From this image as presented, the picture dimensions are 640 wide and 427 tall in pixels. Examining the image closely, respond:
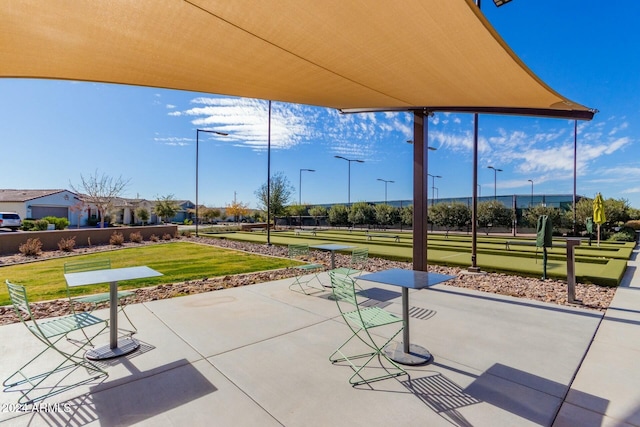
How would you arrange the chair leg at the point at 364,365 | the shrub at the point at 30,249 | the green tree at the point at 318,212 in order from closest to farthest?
the chair leg at the point at 364,365, the shrub at the point at 30,249, the green tree at the point at 318,212

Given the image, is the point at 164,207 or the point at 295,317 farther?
the point at 164,207

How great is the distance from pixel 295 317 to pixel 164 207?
40.2m

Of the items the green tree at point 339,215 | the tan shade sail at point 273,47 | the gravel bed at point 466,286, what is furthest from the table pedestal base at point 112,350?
the green tree at point 339,215

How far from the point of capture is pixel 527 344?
388cm

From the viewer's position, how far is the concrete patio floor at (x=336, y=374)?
2.50 metres

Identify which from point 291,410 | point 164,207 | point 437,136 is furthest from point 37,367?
point 164,207

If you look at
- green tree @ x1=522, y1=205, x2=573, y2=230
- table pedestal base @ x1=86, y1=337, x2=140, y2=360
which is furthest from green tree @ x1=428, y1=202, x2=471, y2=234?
table pedestal base @ x1=86, y1=337, x2=140, y2=360

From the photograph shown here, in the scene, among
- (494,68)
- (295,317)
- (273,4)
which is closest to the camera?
(273,4)

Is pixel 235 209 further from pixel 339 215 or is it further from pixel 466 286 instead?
pixel 466 286

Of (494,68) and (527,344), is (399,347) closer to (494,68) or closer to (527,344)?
(527,344)

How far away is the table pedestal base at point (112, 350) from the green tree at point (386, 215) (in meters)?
37.8

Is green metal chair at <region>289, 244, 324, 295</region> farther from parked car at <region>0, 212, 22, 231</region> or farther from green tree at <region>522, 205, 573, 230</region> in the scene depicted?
parked car at <region>0, 212, 22, 231</region>

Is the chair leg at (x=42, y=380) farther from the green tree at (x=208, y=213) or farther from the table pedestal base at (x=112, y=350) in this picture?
the green tree at (x=208, y=213)

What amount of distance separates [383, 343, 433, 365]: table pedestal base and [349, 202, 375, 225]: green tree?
1480 inches
